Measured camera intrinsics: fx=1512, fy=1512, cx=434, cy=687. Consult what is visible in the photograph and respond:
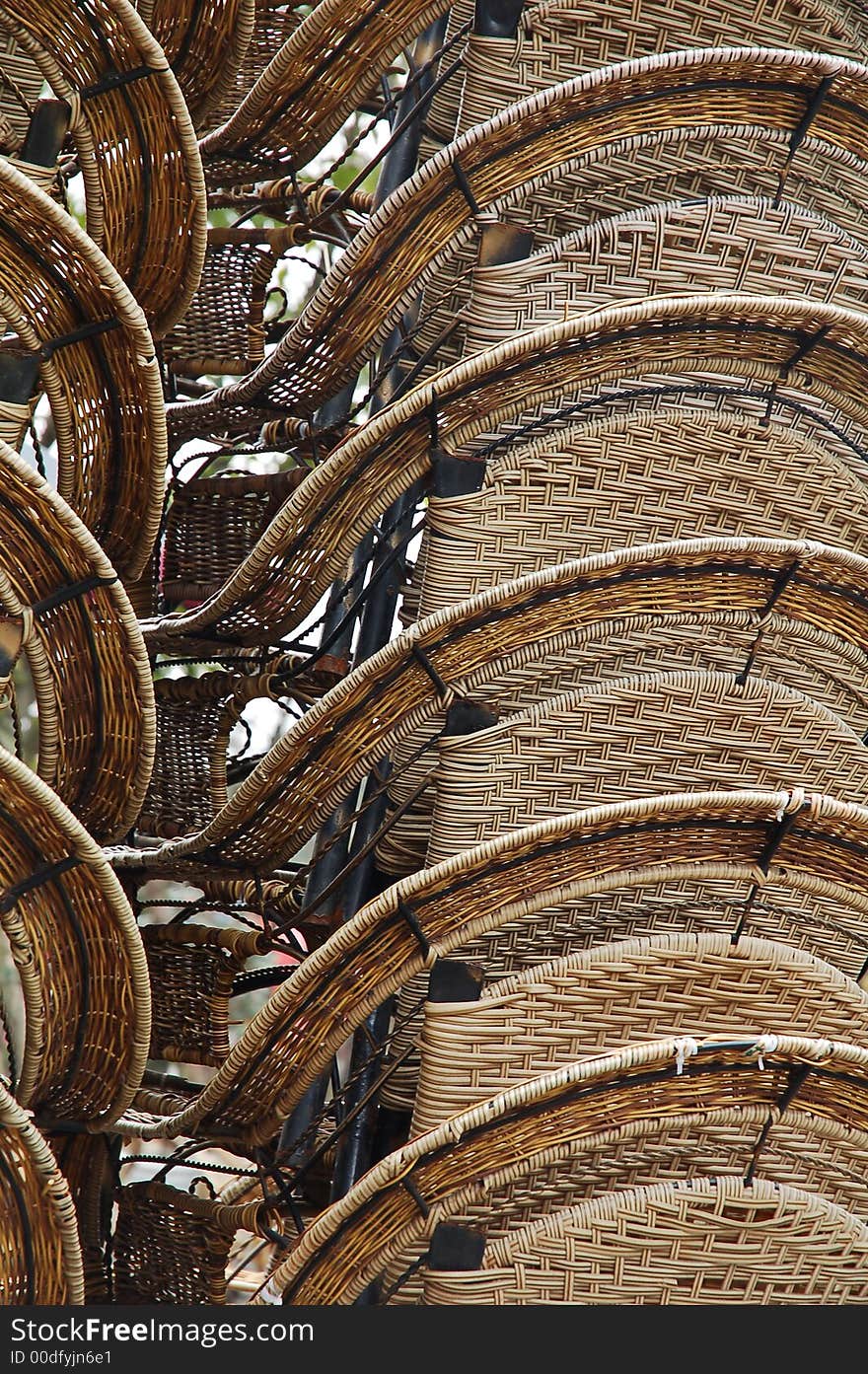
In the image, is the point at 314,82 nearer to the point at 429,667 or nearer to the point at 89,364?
the point at 89,364

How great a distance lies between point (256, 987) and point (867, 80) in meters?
1.15

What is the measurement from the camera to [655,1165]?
1219 mm

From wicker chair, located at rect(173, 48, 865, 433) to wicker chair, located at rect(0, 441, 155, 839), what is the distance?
39 centimetres

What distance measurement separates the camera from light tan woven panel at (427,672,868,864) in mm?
1284

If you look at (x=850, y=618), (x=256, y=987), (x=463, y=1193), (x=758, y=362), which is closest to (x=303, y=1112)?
(x=256, y=987)

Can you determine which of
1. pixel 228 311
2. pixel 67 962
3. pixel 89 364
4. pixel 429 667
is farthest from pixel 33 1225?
pixel 228 311

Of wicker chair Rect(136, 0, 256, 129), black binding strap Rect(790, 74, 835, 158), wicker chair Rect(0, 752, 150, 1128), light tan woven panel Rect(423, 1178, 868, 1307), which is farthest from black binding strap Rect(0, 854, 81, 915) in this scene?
black binding strap Rect(790, 74, 835, 158)

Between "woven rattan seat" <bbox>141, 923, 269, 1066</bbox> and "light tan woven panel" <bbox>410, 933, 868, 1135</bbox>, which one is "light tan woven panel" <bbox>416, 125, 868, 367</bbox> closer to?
"light tan woven panel" <bbox>410, 933, 868, 1135</bbox>

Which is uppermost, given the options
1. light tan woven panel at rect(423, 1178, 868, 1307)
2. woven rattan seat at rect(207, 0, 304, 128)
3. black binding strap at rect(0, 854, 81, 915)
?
woven rattan seat at rect(207, 0, 304, 128)

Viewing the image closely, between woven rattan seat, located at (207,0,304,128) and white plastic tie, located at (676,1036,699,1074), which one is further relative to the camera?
woven rattan seat, located at (207,0,304,128)

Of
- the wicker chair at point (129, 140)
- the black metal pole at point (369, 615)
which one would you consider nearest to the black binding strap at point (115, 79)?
the wicker chair at point (129, 140)

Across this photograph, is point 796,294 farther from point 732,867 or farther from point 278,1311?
point 278,1311

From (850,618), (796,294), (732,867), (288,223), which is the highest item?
(288,223)

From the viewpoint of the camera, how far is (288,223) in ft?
6.32
